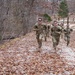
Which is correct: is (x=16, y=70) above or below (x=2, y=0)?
below

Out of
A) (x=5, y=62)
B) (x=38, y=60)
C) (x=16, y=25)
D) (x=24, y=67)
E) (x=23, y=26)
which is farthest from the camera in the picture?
(x=23, y=26)

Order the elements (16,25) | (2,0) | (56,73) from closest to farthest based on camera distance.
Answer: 1. (56,73)
2. (2,0)
3. (16,25)

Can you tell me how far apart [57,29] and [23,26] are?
27727 millimetres

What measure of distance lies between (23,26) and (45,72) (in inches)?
1387

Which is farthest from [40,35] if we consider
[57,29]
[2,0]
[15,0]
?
[15,0]

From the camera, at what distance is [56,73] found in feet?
40.7

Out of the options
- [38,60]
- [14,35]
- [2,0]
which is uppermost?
[2,0]

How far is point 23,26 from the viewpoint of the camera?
4762cm

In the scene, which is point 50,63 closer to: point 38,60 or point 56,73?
point 38,60

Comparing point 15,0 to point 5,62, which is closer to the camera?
point 5,62

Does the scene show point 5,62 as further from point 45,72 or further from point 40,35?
point 40,35

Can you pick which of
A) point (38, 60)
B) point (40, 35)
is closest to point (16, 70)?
point (38, 60)

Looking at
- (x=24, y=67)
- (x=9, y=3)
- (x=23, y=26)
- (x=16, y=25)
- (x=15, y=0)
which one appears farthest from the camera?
(x=23, y=26)

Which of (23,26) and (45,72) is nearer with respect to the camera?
(45,72)
